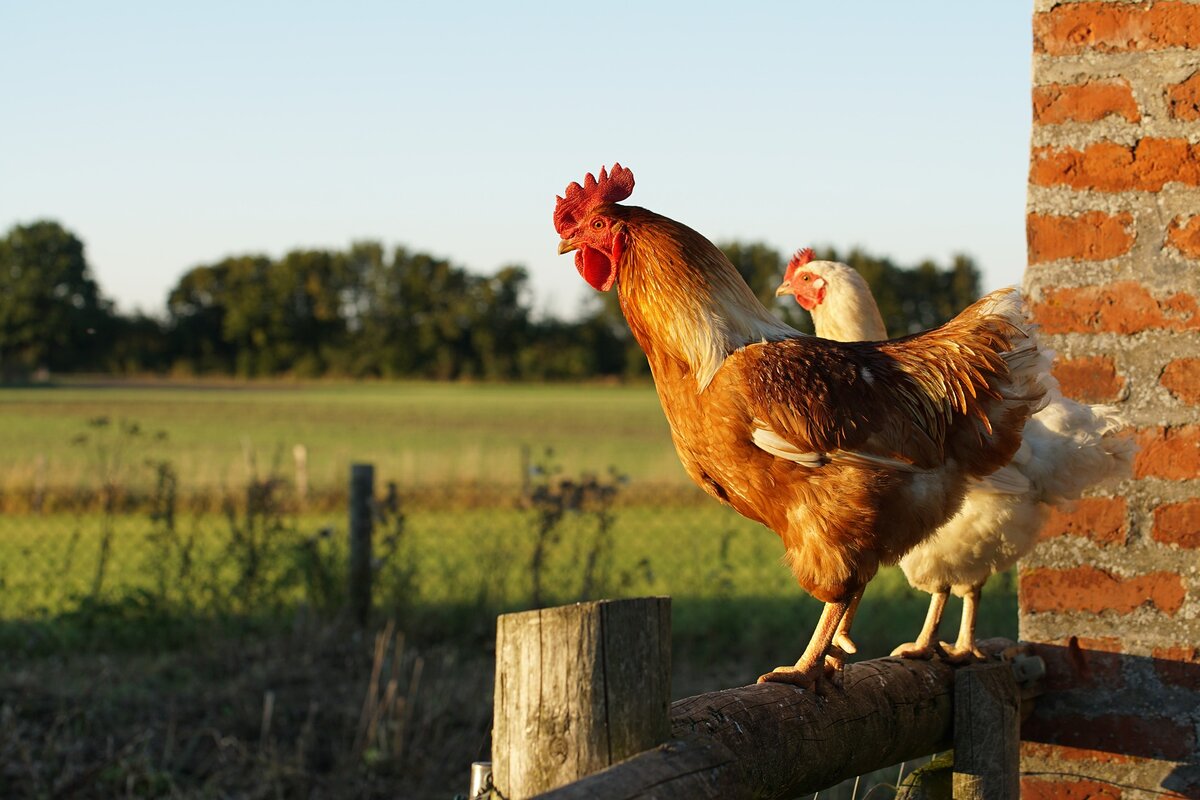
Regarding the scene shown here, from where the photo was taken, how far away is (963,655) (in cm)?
289

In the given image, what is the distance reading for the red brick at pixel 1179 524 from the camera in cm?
292

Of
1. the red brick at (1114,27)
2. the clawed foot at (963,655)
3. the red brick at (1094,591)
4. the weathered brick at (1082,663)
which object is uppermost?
the red brick at (1114,27)

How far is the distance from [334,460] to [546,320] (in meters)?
35.4

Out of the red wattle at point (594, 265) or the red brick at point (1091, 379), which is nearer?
the red wattle at point (594, 265)

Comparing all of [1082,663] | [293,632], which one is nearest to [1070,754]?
[1082,663]

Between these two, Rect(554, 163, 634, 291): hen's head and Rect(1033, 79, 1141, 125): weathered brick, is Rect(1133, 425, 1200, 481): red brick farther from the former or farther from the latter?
Rect(554, 163, 634, 291): hen's head

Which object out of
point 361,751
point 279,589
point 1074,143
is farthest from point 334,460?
point 1074,143

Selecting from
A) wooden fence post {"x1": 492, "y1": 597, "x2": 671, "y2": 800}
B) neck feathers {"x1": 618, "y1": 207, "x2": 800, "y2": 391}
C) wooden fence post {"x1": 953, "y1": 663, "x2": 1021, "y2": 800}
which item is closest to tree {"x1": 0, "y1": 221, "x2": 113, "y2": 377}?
neck feathers {"x1": 618, "y1": 207, "x2": 800, "y2": 391}

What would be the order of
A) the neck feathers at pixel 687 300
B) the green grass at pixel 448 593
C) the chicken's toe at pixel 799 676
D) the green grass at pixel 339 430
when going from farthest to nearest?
the green grass at pixel 339 430 < the green grass at pixel 448 593 < the neck feathers at pixel 687 300 < the chicken's toe at pixel 799 676

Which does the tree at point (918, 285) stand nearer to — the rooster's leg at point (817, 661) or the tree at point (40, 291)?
the tree at point (40, 291)

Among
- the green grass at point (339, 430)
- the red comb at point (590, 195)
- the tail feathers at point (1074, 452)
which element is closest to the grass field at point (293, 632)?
the green grass at point (339, 430)

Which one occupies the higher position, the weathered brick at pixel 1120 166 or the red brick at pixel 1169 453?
the weathered brick at pixel 1120 166

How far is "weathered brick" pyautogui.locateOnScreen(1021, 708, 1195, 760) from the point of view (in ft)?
9.70

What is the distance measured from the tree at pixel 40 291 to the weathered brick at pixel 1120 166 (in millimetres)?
26007
